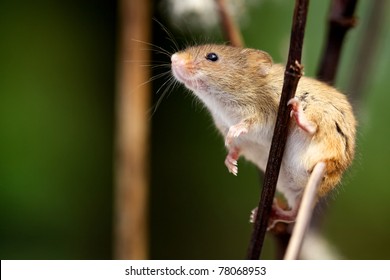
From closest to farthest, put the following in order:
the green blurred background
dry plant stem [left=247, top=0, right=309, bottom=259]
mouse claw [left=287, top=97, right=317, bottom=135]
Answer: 1. dry plant stem [left=247, top=0, right=309, bottom=259]
2. mouse claw [left=287, top=97, right=317, bottom=135]
3. the green blurred background

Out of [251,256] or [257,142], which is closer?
[251,256]

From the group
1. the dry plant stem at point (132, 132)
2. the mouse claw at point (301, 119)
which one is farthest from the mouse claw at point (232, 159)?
the dry plant stem at point (132, 132)

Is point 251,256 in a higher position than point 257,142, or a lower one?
lower

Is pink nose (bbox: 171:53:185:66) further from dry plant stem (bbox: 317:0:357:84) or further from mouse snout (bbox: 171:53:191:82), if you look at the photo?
dry plant stem (bbox: 317:0:357:84)

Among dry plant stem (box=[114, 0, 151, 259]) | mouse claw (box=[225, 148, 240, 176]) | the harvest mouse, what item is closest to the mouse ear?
the harvest mouse
